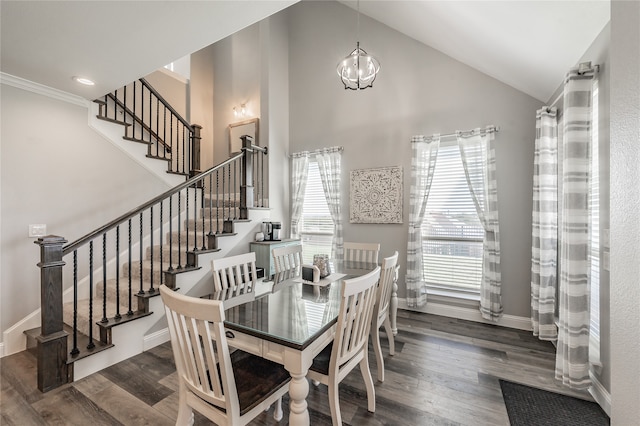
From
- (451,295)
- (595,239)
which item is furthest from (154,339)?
(595,239)

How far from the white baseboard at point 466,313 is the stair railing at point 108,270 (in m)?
2.81

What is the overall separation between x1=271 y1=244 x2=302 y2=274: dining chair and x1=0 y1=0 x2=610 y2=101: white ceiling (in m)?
2.04

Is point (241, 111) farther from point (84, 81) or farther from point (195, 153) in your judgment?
point (84, 81)

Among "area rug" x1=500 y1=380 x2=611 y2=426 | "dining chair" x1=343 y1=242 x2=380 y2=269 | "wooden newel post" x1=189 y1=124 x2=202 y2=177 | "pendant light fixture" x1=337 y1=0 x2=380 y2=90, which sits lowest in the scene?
"area rug" x1=500 y1=380 x2=611 y2=426

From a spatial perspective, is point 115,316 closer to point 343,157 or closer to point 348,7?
point 343,157

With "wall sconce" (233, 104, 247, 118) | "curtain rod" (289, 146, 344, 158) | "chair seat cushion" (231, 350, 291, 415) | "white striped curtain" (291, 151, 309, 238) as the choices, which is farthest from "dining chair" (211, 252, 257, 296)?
"wall sconce" (233, 104, 247, 118)

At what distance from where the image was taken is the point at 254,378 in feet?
4.82

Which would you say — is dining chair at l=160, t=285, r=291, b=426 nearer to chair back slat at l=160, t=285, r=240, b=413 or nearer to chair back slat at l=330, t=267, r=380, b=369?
chair back slat at l=160, t=285, r=240, b=413

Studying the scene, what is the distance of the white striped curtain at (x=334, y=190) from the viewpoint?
13.7ft

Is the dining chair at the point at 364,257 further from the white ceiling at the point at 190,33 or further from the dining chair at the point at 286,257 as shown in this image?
the white ceiling at the point at 190,33

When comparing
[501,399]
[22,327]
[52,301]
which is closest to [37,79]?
[52,301]

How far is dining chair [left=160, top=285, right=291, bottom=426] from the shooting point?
3.70ft

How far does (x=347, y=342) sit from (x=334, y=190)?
2840mm

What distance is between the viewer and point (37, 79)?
8.80ft
